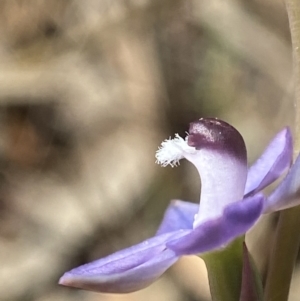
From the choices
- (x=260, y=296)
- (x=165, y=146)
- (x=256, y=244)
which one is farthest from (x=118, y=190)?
(x=260, y=296)

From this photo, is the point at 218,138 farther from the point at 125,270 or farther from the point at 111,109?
the point at 111,109

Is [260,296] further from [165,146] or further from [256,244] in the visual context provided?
[256,244]

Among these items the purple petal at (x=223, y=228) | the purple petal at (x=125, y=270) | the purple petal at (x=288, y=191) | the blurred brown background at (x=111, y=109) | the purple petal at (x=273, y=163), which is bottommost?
the purple petal at (x=125, y=270)

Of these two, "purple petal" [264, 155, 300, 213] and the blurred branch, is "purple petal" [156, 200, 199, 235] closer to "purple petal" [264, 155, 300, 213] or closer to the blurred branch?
"purple petal" [264, 155, 300, 213]

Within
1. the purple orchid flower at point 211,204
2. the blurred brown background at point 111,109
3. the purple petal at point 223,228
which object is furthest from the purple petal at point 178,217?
the blurred brown background at point 111,109

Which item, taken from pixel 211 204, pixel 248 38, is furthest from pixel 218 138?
pixel 248 38

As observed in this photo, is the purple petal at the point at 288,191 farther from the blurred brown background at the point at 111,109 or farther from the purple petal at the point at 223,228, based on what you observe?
the blurred brown background at the point at 111,109

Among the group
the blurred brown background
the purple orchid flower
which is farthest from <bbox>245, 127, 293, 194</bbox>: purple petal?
the blurred brown background
